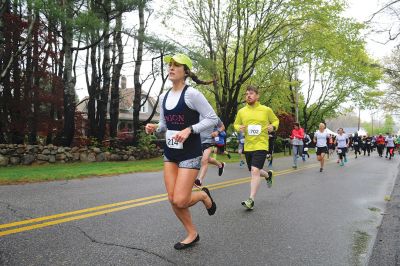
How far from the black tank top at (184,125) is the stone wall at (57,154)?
12791 millimetres

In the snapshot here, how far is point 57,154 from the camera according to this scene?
15.9 m

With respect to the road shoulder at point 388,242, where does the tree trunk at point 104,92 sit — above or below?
above

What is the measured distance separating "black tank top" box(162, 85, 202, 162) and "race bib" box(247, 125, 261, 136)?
288 centimetres

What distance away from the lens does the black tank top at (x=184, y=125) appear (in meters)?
3.80

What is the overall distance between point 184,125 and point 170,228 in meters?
1.57

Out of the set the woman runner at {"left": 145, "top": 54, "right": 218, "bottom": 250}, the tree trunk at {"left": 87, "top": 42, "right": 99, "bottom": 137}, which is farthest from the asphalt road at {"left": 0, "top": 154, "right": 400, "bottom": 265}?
the tree trunk at {"left": 87, "top": 42, "right": 99, "bottom": 137}

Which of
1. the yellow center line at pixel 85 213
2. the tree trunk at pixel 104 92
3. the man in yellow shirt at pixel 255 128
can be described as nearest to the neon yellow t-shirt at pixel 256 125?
the man in yellow shirt at pixel 255 128

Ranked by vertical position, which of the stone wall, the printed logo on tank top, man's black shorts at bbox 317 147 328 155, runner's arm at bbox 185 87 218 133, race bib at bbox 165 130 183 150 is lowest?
the stone wall

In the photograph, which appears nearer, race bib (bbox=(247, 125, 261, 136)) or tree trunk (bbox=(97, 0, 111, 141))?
race bib (bbox=(247, 125, 261, 136))

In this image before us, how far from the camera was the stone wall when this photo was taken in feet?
48.0

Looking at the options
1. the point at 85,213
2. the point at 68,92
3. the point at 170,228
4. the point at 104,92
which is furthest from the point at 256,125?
the point at 104,92

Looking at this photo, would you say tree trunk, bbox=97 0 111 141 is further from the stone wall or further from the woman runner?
the woman runner

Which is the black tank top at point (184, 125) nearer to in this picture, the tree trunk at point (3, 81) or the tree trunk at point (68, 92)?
the tree trunk at point (68, 92)

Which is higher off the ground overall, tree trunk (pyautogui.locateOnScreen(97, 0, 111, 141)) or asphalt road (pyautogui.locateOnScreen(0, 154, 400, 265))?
tree trunk (pyautogui.locateOnScreen(97, 0, 111, 141))
